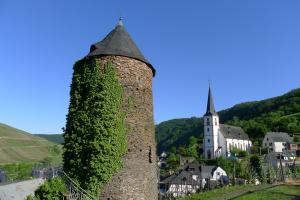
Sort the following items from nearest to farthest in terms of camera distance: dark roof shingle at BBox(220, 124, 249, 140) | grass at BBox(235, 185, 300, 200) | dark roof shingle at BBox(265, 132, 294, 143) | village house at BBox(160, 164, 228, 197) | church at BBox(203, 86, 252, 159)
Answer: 1. grass at BBox(235, 185, 300, 200)
2. village house at BBox(160, 164, 228, 197)
3. dark roof shingle at BBox(265, 132, 294, 143)
4. church at BBox(203, 86, 252, 159)
5. dark roof shingle at BBox(220, 124, 249, 140)

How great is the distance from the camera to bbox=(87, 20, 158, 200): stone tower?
47.6 feet

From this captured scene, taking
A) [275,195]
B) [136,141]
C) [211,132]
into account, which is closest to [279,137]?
[211,132]

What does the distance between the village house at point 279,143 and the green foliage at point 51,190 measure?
91.9 m

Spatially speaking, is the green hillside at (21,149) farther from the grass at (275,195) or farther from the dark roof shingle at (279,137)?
the grass at (275,195)

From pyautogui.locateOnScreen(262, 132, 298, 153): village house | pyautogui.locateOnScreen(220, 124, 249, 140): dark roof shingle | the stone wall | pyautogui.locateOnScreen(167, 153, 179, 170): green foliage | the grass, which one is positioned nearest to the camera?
the stone wall

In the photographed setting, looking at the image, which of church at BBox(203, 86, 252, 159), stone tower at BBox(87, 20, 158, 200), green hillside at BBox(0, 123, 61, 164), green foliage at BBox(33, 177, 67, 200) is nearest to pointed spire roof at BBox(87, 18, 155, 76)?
stone tower at BBox(87, 20, 158, 200)

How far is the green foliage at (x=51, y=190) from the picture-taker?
44.5 feet

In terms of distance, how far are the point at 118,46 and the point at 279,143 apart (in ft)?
310

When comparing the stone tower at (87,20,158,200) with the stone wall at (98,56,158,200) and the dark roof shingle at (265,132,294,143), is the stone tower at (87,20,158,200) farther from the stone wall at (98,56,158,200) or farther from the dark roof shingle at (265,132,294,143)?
the dark roof shingle at (265,132,294,143)

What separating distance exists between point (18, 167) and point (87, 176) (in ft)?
235

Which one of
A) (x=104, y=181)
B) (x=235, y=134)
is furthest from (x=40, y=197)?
(x=235, y=134)

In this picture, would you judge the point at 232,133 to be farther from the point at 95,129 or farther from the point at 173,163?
the point at 95,129

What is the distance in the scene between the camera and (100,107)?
14.7 m

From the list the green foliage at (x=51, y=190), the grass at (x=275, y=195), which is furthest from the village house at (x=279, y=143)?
the green foliage at (x=51, y=190)
